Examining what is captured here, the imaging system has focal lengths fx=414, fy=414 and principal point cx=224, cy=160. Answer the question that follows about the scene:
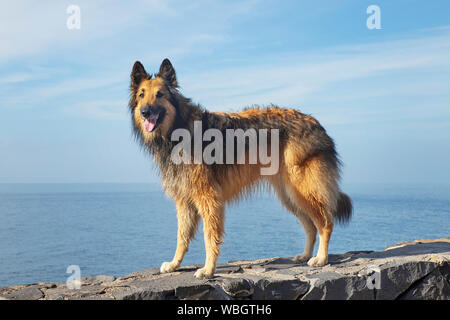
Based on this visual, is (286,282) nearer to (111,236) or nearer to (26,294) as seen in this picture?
(26,294)

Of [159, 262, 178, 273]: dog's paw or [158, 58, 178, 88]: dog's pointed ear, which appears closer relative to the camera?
[158, 58, 178, 88]: dog's pointed ear

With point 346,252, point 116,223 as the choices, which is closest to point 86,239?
point 116,223

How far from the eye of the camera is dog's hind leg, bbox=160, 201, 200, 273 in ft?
16.4

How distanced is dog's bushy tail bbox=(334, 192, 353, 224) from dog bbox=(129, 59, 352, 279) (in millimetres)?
13

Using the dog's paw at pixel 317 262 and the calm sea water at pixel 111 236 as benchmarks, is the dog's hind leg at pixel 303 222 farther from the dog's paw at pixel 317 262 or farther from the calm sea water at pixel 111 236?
the calm sea water at pixel 111 236

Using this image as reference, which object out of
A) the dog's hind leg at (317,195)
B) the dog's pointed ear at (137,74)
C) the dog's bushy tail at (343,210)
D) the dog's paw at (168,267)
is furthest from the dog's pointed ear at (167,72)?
the dog's bushy tail at (343,210)

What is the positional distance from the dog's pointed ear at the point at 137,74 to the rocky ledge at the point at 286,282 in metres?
2.27

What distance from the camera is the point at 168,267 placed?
498 centimetres

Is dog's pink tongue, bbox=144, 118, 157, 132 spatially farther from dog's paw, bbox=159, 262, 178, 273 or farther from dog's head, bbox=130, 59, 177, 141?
dog's paw, bbox=159, 262, 178, 273

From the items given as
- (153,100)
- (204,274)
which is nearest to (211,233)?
(204,274)

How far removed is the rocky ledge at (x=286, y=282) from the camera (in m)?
4.27

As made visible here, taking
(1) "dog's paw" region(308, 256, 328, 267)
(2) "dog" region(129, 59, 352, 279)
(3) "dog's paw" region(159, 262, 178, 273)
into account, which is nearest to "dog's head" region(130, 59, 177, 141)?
(2) "dog" region(129, 59, 352, 279)
